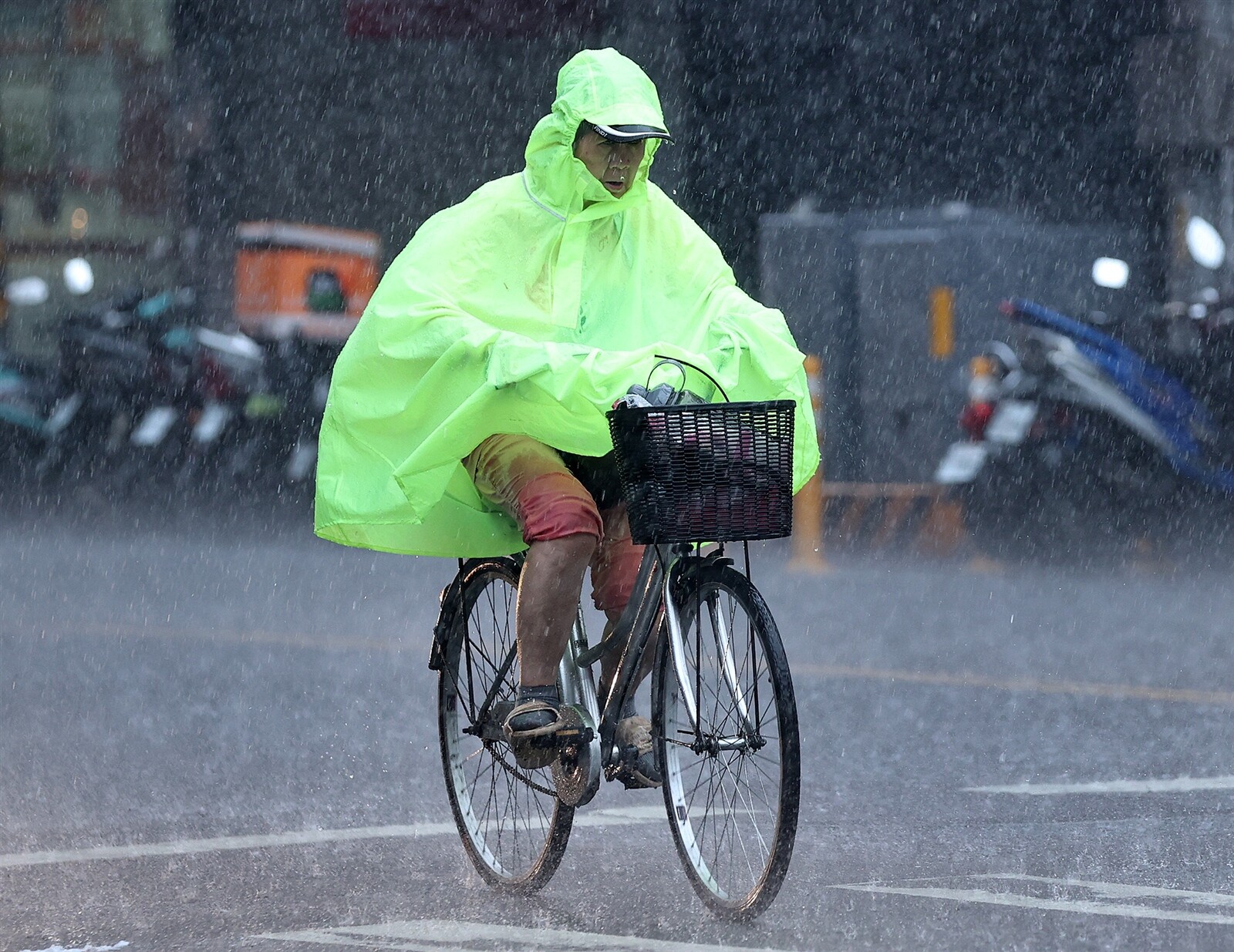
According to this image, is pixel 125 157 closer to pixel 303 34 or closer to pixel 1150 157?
pixel 303 34

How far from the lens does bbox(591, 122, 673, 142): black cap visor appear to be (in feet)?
15.7

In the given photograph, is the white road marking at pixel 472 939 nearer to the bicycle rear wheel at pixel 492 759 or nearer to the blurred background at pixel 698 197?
the bicycle rear wheel at pixel 492 759

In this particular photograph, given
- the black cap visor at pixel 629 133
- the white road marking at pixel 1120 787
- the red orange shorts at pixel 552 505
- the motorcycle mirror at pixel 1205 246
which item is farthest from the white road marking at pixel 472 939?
the motorcycle mirror at pixel 1205 246

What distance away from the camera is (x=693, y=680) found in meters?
4.61

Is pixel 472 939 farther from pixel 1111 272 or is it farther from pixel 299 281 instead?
pixel 299 281

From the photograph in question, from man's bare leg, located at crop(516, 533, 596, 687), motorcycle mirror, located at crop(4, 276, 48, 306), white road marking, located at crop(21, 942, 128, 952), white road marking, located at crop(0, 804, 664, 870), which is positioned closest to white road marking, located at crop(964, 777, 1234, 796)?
white road marking, located at crop(0, 804, 664, 870)

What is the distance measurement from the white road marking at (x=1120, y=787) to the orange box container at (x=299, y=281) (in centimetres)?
1506

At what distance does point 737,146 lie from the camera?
64.7 feet

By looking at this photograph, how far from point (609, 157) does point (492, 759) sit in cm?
151

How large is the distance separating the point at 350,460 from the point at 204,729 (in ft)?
8.51

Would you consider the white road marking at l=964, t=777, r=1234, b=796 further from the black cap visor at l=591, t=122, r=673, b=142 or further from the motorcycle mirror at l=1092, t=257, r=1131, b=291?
the motorcycle mirror at l=1092, t=257, r=1131, b=291

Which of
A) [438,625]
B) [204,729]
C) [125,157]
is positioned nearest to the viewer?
[438,625]

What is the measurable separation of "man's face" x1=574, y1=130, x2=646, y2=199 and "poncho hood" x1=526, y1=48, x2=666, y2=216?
0.01 meters

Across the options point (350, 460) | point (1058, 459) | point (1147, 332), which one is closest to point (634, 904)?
point (350, 460)
